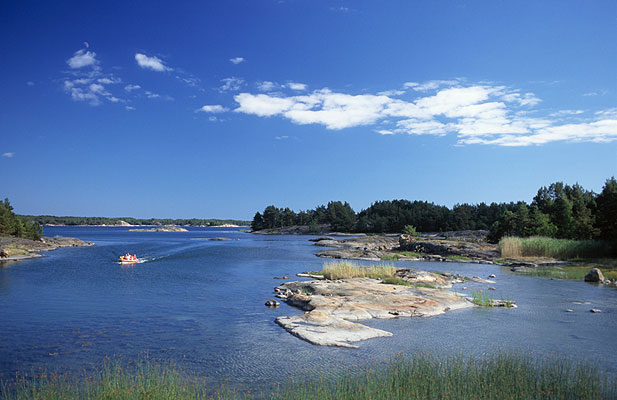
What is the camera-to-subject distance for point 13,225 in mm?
73562

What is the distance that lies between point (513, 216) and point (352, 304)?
62.0 m

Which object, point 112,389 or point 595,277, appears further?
point 595,277

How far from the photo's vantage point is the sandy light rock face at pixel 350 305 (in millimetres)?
19406

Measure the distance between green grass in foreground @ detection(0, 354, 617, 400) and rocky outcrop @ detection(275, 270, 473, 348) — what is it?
17.7ft

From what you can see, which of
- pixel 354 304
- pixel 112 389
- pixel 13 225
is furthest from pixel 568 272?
pixel 13 225

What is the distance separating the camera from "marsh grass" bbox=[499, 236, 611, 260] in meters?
53.7

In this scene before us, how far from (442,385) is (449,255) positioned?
5711cm

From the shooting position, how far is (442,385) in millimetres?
11875

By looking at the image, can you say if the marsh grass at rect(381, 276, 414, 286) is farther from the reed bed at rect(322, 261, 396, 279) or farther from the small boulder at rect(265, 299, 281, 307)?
the small boulder at rect(265, 299, 281, 307)

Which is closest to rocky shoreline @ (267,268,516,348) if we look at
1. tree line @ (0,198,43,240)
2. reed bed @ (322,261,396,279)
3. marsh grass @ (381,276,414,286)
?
marsh grass @ (381,276,414,286)

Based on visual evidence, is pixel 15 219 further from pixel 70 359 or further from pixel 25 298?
pixel 70 359

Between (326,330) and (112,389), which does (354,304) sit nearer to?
(326,330)

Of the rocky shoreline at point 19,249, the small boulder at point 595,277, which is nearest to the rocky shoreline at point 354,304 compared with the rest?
the small boulder at point 595,277

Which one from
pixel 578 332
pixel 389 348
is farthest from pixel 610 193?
pixel 389 348
